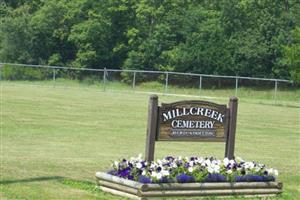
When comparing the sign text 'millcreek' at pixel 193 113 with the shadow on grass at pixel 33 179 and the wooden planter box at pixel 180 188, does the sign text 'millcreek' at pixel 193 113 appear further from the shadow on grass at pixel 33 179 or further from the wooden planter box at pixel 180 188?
the shadow on grass at pixel 33 179

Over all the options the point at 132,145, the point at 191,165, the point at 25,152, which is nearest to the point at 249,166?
the point at 191,165

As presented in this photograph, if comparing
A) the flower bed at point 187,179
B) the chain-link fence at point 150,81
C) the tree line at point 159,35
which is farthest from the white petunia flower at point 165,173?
the tree line at point 159,35

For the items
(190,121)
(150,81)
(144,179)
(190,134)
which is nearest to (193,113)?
(190,121)

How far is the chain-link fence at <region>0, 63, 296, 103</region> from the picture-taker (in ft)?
179

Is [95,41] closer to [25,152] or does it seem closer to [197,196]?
[25,152]

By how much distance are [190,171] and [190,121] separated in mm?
948

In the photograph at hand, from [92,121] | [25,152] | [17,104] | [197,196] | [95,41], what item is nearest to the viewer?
[197,196]

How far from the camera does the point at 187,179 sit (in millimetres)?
10828

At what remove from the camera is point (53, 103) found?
34.8m

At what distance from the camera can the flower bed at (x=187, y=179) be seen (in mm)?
10547

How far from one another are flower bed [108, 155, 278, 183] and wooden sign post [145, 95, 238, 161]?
0.38 meters

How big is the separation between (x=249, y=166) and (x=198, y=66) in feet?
188

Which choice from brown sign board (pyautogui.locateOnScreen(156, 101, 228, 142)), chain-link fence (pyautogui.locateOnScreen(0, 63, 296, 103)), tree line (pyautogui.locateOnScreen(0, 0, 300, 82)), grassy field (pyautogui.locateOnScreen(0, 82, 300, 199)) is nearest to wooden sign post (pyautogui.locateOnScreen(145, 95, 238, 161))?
brown sign board (pyautogui.locateOnScreen(156, 101, 228, 142))

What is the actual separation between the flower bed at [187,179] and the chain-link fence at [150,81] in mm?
39899
